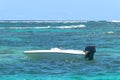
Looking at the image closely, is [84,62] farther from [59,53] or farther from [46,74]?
[46,74]

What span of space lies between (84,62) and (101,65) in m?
1.86

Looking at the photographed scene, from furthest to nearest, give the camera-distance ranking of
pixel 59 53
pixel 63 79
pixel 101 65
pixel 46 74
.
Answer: pixel 59 53 < pixel 101 65 < pixel 46 74 < pixel 63 79

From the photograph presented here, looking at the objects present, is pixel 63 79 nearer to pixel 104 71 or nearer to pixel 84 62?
pixel 104 71

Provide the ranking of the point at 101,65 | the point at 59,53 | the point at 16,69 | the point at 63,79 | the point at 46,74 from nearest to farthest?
the point at 63,79 < the point at 46,74 < the point at 16,69 < the point at 101,65 < the point at 59,53

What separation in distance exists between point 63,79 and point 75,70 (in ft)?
11.8

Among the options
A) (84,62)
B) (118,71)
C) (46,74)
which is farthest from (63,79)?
(84,62)

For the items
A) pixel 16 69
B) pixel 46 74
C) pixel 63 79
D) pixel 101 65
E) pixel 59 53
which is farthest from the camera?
pixel 59 53

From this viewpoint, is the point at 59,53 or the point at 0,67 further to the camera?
the point at 59,53

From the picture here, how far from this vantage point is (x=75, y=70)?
1238 inches

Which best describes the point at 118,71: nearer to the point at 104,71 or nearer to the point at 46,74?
the point at 104,71

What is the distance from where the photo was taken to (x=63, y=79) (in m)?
27.9

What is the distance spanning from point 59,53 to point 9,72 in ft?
20.7

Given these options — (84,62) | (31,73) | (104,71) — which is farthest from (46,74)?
(84,62)

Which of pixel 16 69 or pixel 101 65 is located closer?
pixel 16 69
